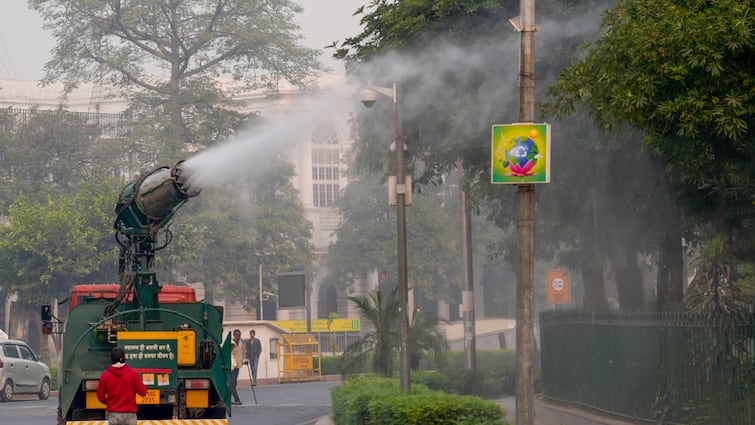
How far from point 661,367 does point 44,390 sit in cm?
2220

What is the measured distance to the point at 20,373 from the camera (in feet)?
113

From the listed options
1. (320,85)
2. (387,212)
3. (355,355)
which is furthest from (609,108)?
(387,212)

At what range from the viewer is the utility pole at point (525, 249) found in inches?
597

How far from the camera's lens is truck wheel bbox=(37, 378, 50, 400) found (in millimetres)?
35309

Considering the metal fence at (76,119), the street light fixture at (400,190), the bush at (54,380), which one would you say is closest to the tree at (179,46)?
the metal fence at (76,119)

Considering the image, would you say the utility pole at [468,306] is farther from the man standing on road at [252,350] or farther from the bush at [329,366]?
the bush at [329,366]

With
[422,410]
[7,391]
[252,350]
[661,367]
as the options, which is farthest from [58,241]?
[422,410]

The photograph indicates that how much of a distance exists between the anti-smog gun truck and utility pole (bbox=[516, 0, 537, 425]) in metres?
4.15

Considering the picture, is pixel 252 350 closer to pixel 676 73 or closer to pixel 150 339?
pixel 150 339

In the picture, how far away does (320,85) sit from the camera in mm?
60250

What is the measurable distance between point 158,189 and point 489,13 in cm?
1023

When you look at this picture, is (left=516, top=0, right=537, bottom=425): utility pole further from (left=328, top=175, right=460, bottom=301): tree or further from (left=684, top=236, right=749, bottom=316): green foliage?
(left=328, top=175, right=460, bottom=301): tree

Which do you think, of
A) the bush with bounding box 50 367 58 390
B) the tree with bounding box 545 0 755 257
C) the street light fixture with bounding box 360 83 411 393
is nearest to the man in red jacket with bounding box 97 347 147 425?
the tree with bounding box 545 0 755 257

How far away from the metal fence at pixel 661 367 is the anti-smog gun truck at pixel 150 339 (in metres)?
6.07
